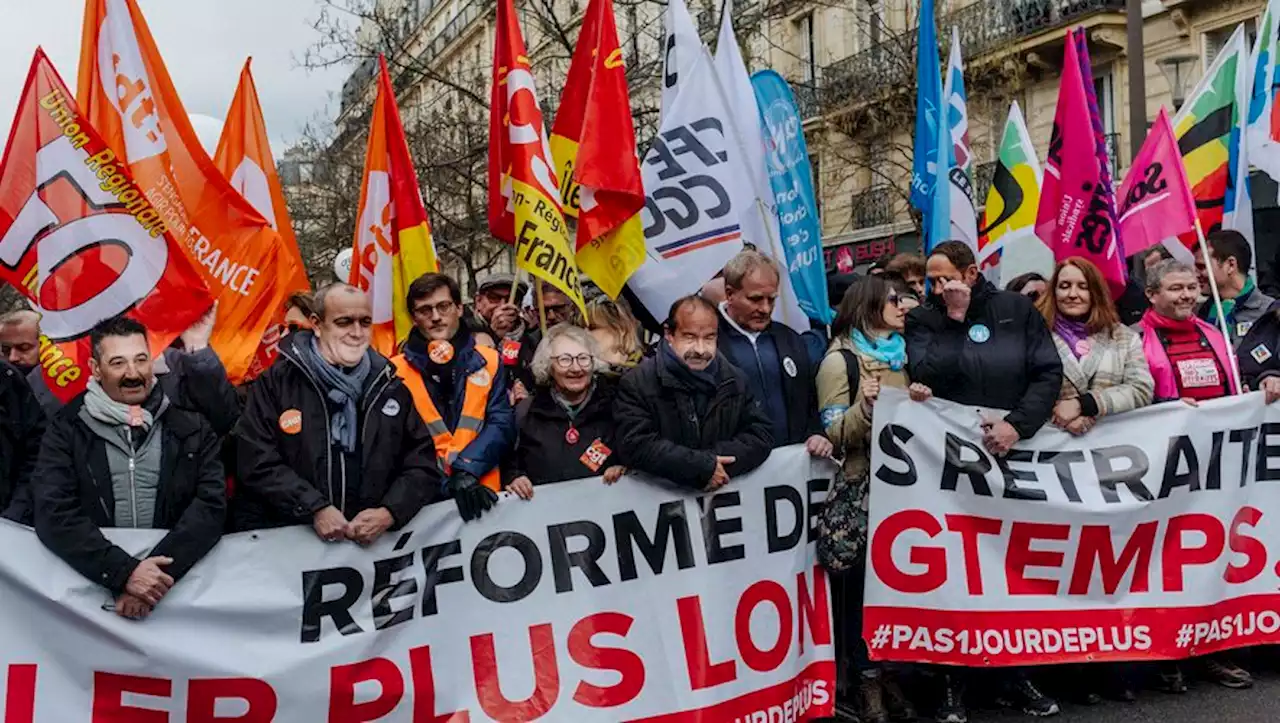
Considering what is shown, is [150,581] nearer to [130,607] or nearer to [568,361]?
[130,607]

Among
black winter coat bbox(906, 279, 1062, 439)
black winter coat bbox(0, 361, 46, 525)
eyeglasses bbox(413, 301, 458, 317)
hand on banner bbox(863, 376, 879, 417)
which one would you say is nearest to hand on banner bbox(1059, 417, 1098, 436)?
black winter coat bbox(906, 279, 1062, 439)

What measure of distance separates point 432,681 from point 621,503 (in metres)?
0.94

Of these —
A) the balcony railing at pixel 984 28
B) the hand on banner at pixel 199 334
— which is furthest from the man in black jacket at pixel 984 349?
the balcony railing at pixel 984 28

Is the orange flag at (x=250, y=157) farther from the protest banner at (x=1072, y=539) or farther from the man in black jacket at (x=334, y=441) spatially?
the protest banner at (x=1072, y=539)

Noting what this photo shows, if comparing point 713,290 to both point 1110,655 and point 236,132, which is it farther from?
point 236,132

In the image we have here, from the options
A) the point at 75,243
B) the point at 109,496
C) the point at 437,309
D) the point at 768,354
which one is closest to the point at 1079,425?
the point at 768,354

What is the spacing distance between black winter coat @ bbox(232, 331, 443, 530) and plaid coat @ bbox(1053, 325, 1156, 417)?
2.75 m

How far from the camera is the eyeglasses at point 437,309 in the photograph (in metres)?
5.24

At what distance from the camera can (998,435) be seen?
17.6 ft

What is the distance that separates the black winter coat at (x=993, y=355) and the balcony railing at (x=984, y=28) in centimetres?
1581

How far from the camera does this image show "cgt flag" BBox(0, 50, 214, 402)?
16.1 ft

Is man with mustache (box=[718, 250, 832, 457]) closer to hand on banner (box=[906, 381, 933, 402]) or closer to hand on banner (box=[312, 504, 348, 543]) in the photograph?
hand on banner (box=[906, 381, 933, 402])

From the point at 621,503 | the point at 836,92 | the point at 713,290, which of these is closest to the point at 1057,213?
the point at 713,290

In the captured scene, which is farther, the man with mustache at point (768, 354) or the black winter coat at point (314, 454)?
the man with mustache at point (768, 354)
